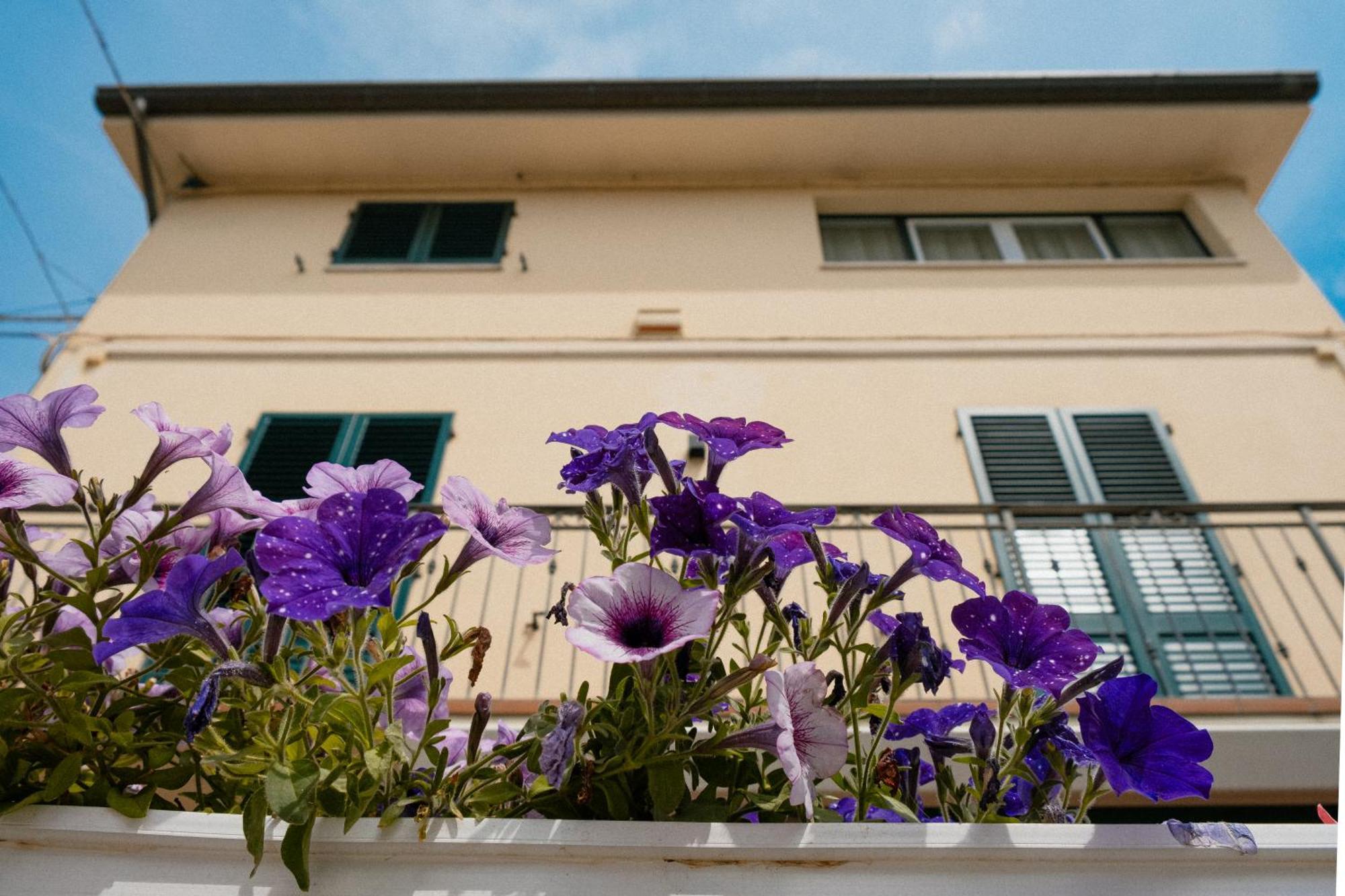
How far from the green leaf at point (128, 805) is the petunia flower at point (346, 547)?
26cm

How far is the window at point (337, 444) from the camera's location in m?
5.20

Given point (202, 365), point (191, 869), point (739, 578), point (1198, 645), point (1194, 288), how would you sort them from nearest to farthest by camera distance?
point (191, 869) → point (739, 578) → point (1198, 645) → point (202, 365) → point (1194, 288)

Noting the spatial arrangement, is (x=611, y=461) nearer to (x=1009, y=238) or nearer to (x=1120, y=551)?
(x=1120, y=551)

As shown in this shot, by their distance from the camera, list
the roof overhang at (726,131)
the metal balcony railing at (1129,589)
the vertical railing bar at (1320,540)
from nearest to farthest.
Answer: the vertical railing bar at (1320,540) < the metal balcony railing at (1129,589) < the roof overhang at (726,131)

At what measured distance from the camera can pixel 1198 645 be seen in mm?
4402

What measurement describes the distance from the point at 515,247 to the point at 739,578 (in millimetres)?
6415

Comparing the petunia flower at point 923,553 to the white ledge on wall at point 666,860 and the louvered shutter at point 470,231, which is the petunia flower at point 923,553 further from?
the louvered shutter at point 470,231

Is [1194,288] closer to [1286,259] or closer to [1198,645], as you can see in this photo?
[1286,259]

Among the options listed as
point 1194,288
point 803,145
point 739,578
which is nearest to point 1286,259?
point 1194,288

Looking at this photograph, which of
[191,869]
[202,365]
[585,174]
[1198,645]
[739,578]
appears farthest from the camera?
[585,174]

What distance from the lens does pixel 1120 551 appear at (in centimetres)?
479

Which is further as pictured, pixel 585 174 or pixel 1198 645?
pixel 585 174

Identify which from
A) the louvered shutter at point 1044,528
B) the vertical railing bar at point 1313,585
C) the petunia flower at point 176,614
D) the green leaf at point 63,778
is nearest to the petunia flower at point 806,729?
the petunia flower at point 176,614

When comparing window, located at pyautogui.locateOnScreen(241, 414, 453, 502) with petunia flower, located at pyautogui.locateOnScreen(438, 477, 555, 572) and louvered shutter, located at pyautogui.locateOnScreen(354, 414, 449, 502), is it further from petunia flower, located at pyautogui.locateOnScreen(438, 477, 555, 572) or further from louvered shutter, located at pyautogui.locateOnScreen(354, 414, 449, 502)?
petunia flower, located at pyautogui.locateOnScreen(438, 477, 555, 572)
